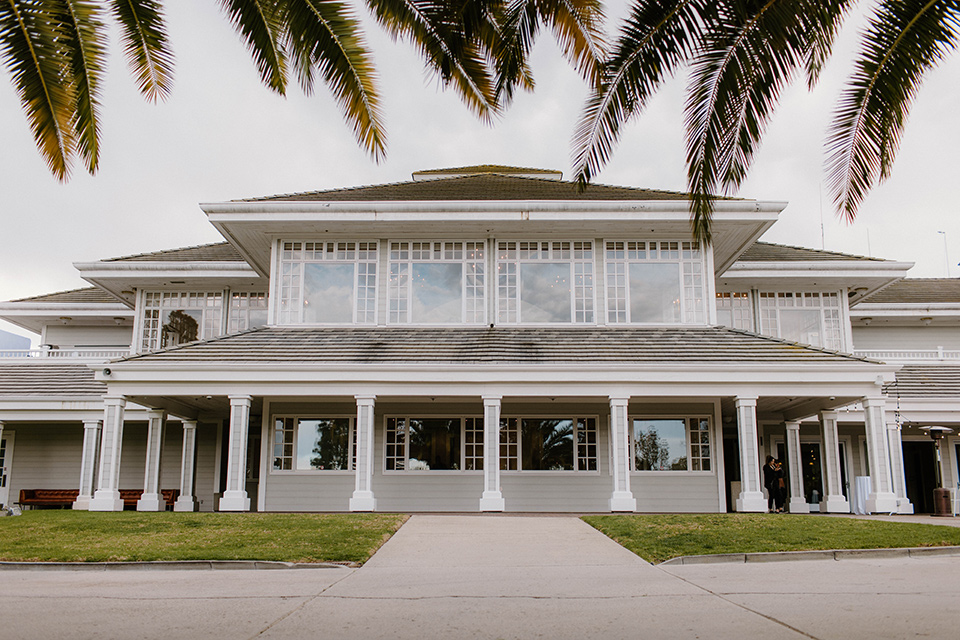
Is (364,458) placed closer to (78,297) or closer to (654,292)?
(654,292)

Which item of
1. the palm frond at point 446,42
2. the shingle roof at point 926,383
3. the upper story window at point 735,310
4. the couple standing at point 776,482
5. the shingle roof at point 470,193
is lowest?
the couple standing at point 776,482

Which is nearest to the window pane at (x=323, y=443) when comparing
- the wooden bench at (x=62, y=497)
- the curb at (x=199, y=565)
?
the wooden bench at (x=62, y=497)

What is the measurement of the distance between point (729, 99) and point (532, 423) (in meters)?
14.2

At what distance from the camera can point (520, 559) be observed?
1091 cm

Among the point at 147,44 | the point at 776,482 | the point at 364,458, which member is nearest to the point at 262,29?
the point at 147,44

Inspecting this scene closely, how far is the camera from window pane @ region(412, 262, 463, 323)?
2127 cm

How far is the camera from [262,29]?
26.2 feet

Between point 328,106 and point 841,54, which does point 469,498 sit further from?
point 841,54

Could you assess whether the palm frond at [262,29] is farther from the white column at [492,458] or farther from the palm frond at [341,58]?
the white column at [492,458]

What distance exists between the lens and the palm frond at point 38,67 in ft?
23.4

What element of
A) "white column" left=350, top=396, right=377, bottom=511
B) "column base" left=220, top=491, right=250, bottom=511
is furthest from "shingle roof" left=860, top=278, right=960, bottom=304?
"column base" left=220, top=491, right=250, bottom=511

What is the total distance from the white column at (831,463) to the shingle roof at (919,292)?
296 inches

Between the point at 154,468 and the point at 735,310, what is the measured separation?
16.2m

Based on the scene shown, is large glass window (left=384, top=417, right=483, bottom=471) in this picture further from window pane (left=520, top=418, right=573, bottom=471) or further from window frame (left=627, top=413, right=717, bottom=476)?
window frame (left=627, top=413, right=717, bottom=476)
